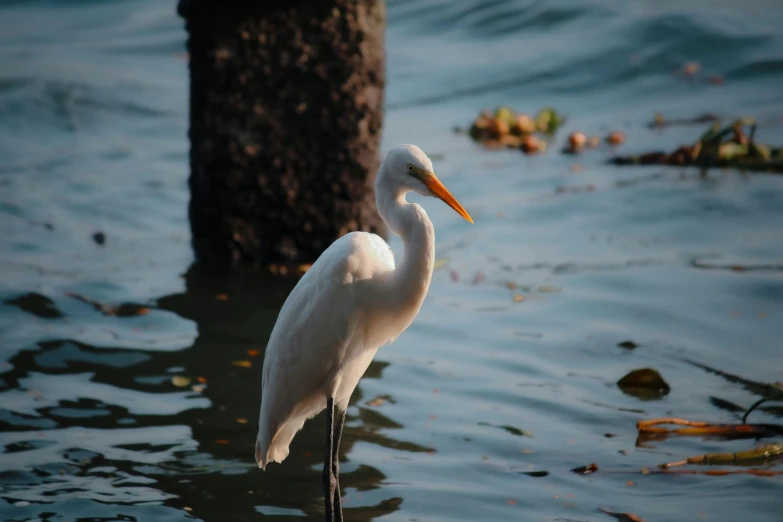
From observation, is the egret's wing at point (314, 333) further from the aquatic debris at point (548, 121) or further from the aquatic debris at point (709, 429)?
the aquatic debris at point (548, 121)

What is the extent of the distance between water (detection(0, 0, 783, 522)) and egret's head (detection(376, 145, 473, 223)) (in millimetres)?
1198

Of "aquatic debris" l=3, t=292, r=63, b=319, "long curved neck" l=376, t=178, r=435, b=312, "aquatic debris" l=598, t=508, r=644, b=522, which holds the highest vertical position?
"long curved neck" l=376, t=178, r=435, b=312

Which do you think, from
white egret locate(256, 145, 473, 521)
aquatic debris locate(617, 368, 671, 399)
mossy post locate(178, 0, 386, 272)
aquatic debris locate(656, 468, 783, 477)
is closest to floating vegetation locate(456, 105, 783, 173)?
mossy post locate(178, 0, 386, 272)

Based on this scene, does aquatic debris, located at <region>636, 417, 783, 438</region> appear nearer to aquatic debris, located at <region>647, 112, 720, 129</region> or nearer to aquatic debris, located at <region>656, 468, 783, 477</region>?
aquatic debris, located at <region>656, 468, 783, 477</region>

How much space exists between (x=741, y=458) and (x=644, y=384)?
83 centimetres

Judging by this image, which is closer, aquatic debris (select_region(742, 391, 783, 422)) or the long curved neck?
the long curved neck

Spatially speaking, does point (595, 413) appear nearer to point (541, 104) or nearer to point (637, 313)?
point (637, 313)

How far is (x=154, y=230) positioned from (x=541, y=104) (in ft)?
15.0

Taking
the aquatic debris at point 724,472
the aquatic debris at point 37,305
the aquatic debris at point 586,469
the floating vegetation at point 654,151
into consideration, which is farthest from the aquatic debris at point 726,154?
the aquatic debris at point 37,305

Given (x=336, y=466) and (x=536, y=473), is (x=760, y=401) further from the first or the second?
(x=336, y=466)

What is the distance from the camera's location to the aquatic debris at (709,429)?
4.06m

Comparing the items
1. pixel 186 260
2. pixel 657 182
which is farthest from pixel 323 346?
pixel 657 182

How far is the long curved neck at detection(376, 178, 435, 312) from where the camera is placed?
10.5 ft

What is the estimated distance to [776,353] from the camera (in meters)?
4.93
